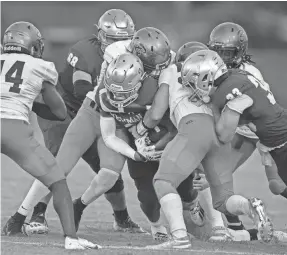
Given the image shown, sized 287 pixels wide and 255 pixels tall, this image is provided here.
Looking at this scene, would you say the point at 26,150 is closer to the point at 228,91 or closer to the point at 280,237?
the point at 228,91

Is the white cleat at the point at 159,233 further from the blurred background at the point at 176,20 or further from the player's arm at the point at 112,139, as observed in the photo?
the blurred background at the point at 176,20

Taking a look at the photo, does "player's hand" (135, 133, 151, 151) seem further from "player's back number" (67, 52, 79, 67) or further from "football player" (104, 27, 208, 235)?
"player's back number" (67, 52, 79, 67)

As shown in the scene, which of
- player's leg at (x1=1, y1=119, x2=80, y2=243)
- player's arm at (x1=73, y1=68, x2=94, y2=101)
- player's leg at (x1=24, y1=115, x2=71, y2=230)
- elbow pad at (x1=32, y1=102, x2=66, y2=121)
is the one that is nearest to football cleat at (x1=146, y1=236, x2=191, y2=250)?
player's leg at (x1=1, y1=119, x2=80, y2=243)

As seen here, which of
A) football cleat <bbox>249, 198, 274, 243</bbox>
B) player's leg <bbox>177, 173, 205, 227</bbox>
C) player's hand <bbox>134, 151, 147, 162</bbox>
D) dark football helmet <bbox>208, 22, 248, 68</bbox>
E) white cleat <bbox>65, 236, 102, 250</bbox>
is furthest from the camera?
dark football helmet <bbox>208, 22, 248, 68</bbox>

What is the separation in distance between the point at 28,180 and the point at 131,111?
13.2 feet

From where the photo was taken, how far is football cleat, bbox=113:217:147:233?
7707 mm

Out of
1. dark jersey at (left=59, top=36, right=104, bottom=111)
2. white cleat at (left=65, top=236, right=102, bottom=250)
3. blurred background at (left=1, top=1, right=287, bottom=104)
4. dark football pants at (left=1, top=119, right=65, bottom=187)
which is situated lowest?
white cleat at (left=65, top=236, right=102, bottom=250)

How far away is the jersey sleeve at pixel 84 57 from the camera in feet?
25.4

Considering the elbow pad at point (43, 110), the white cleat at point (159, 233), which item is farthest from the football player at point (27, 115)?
the white cleat at point (159, 233)

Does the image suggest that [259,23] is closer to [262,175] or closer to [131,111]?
[262,175]

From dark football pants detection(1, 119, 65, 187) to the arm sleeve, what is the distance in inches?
27.1

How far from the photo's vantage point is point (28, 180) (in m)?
10.5

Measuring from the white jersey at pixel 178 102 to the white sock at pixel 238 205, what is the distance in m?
0.66

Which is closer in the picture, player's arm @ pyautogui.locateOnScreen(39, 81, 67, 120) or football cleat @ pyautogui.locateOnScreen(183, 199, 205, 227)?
player's arm @ pyautogui.locateOnScreen(39, 81, 67, 120)
